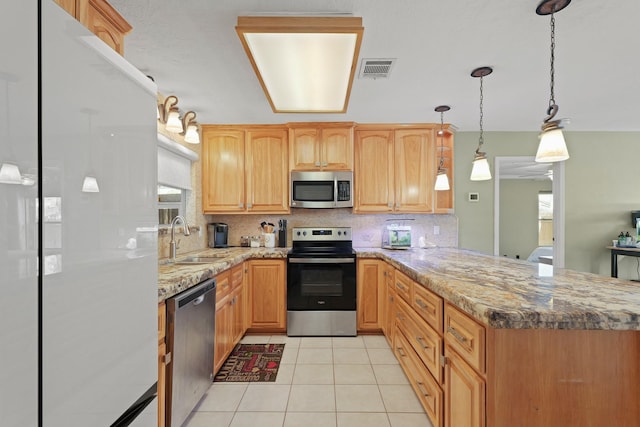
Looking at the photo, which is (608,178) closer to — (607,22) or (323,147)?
(607,22)

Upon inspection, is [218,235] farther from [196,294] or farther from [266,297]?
[196,294]

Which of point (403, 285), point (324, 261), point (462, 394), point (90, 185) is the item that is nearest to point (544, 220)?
point (324, 261)

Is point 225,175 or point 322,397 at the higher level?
point 225,175

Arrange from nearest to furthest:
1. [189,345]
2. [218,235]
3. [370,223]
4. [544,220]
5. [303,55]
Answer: [189,345], [303,55], [218,235], [370,223], [544,220]

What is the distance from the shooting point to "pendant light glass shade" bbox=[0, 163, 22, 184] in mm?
545

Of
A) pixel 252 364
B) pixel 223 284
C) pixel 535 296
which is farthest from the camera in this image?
pixel 252 364

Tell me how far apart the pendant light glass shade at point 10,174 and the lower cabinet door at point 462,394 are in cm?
154

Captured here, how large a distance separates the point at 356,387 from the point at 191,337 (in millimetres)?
1298

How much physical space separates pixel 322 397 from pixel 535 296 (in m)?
1.58

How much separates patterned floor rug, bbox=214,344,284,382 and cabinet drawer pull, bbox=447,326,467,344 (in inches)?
61.4

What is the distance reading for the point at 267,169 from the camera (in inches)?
144

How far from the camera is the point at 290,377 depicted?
239cm

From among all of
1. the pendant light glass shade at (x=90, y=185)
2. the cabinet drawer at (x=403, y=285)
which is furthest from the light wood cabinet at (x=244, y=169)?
the pendant light glass shade at (x=90, y=185)

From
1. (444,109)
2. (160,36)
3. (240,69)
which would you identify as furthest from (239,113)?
(444,109)
